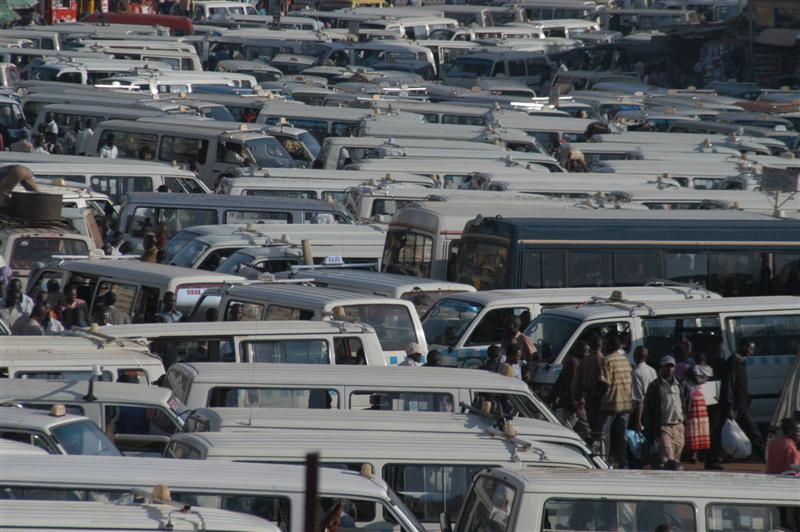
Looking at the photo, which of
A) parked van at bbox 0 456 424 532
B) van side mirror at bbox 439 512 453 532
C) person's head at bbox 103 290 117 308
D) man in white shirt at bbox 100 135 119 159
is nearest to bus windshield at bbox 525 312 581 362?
person's head at bbox 103 290 117 308

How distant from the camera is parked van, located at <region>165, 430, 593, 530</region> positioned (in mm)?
7781

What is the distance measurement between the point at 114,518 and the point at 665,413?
6784mm

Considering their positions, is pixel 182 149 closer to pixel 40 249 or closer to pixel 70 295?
pixel 40 249

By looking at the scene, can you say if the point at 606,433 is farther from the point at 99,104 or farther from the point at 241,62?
the point at 241,62

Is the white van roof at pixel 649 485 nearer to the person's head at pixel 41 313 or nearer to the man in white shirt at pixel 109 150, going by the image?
the person's head at pixel 41 313

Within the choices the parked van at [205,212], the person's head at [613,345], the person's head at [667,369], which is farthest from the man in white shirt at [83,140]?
the person's head at [667,369]

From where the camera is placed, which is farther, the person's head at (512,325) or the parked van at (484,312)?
the parked van at (484,312)

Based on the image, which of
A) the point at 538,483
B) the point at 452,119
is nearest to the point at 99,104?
the point at 452,119

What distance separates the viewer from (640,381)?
482 inches

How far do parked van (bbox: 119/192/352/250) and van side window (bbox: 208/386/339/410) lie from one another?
8.35 metres

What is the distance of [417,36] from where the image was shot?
155 ft

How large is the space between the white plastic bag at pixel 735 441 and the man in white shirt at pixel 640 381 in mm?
724

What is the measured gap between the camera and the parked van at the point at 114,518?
5.78m

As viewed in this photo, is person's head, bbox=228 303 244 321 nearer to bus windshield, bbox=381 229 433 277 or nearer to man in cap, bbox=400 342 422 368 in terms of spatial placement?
man in cap, bbox=400 342 422 368
